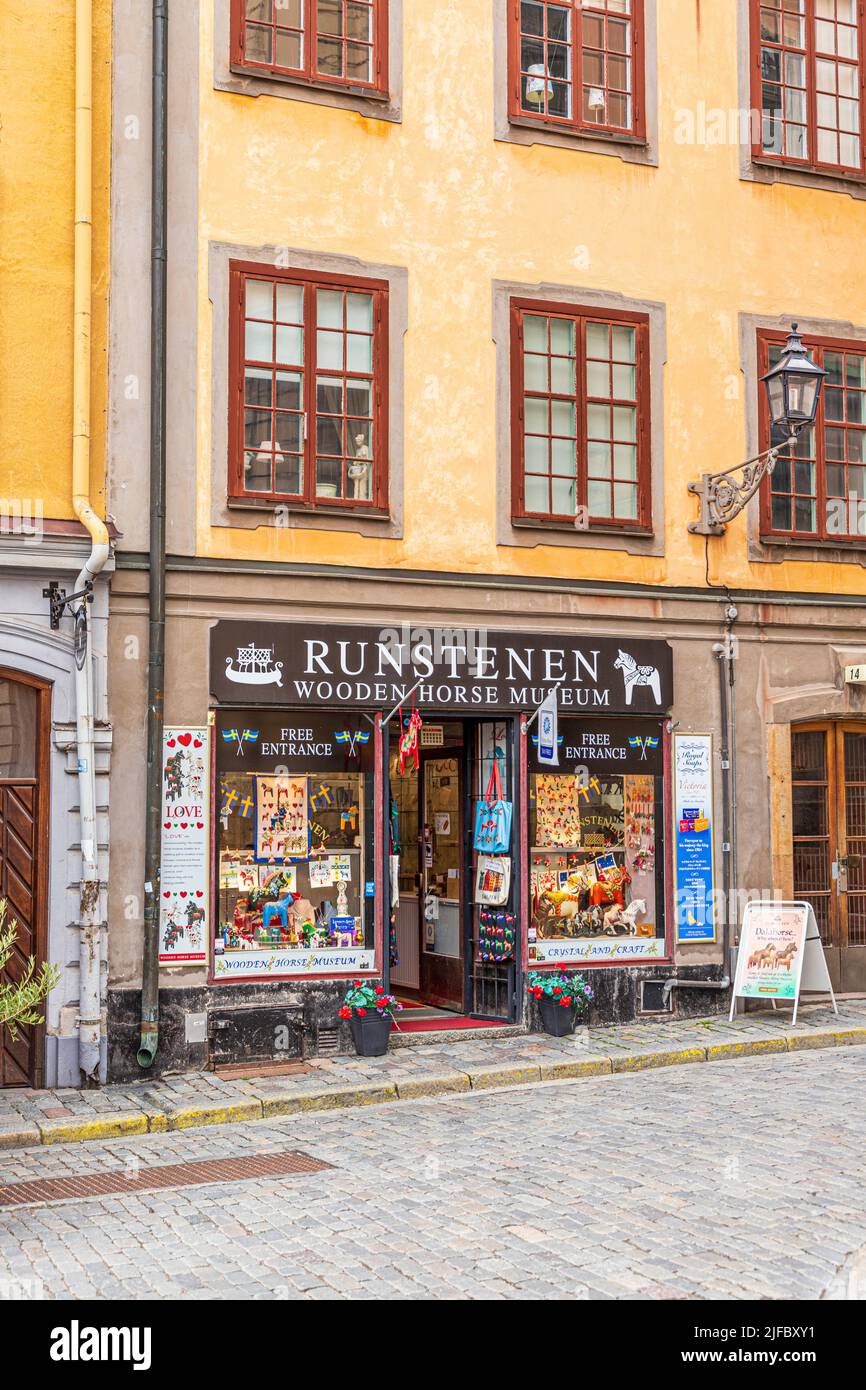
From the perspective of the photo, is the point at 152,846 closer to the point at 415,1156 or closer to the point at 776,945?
the point at 415,1156

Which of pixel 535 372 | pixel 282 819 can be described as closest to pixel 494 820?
pixel 282 819

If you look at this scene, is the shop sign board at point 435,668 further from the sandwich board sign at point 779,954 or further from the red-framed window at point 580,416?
the sandwich board sign at point 779,954

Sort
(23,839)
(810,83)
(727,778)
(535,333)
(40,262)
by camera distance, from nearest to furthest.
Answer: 1. (23,839)
2. (40,262)
3. (535,333)
4. (727,778)
5. (810,83)

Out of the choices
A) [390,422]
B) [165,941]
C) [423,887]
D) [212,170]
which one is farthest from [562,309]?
[165,941]

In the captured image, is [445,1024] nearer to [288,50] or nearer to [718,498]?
[718,498]

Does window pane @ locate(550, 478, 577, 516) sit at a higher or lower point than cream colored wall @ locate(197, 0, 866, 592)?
lower

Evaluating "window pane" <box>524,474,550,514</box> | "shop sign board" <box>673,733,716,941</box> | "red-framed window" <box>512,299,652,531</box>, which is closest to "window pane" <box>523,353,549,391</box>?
"red-framed window" <box>512,299,652,531</box>

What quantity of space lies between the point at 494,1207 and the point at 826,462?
9.14 m

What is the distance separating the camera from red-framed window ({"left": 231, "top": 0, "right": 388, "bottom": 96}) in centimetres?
1219

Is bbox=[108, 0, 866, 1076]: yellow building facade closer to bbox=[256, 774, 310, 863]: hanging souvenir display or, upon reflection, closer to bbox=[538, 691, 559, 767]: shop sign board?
bbox=[256, 774, 310, 863]: hanging souvenir display

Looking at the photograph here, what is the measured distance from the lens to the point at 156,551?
37.2 feet

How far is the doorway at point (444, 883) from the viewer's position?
13109 millimetres

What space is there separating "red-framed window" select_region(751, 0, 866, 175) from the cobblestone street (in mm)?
9020

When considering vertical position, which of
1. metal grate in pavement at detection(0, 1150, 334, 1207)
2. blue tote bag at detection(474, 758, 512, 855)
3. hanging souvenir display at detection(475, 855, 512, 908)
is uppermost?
blue tote bag at detection(474, 758, 512, 855)
